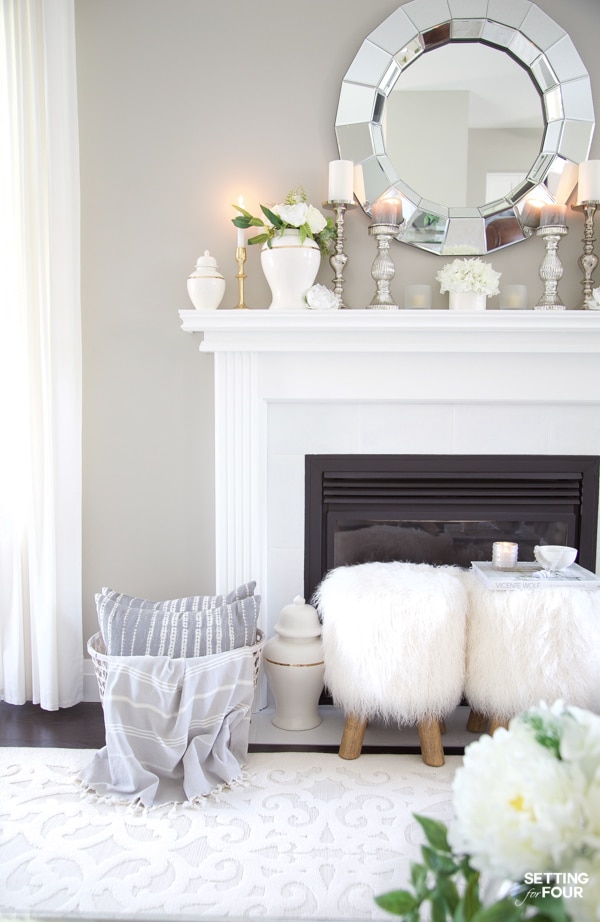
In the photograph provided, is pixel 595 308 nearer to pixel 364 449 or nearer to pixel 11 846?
pixel 364 449

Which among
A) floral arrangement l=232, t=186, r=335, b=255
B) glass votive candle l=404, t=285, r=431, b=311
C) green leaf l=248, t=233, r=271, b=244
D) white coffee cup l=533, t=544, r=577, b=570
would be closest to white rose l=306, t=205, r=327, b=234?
floral arrangement l=232, t=186, r=335, b=255

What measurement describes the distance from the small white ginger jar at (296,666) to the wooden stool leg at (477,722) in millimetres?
520

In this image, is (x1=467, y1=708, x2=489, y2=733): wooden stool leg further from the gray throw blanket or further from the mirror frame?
the mirror frame

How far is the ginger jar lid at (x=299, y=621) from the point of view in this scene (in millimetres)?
2602

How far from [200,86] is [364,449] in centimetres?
140

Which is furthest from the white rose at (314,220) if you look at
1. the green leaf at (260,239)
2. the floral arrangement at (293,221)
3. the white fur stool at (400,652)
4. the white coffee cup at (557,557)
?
the white coffee cup at (557,557)

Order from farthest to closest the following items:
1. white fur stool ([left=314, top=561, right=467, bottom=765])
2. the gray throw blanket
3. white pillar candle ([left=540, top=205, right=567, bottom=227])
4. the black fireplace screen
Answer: the black fireplace screen → white pillar candle ([left=540, top=205, right=567, bottom=227]) → white fur stool ([left=314, top=561, right=467, bottom=765]) → the gray throw blanket

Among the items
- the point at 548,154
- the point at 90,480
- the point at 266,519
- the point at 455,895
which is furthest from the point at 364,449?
the point at 455,895

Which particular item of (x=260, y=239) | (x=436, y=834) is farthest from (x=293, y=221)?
(x=436, y=834)

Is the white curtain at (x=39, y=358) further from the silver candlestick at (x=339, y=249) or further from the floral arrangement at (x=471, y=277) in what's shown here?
the floral arrangement at (x=471, y=277)

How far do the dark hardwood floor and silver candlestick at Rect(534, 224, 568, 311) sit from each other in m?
2.09

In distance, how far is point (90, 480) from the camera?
2.89m

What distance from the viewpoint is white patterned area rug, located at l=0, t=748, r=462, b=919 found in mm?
1742

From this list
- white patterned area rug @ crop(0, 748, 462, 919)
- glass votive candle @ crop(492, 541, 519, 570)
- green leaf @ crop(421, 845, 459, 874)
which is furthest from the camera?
glass votive candle @ crop(492, 541, 519, 570)
